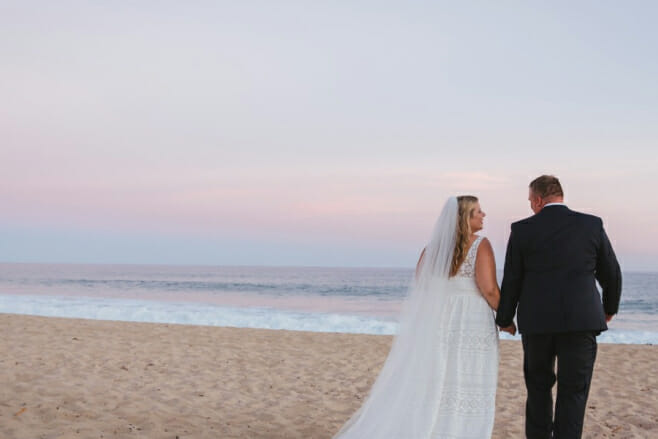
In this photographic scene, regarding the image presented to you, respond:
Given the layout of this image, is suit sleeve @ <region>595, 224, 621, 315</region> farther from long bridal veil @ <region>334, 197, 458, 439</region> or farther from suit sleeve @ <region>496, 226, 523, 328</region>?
→ long bridal veil @ <region>334, 197, 458, 439</region>

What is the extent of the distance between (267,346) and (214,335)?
1656 mm

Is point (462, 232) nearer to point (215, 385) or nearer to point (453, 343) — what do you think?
point (453, 343)

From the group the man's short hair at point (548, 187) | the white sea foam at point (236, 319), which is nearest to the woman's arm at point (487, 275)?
the man's short hair at point (548, 187)

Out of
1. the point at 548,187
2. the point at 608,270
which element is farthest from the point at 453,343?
the point at 548,187

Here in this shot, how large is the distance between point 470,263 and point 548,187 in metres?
0.69

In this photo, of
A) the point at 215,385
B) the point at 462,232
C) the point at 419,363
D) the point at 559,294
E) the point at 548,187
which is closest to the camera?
the point at 559,294

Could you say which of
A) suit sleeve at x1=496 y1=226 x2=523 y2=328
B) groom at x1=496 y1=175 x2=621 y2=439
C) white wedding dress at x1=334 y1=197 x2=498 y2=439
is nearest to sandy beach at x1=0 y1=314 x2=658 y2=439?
white wedding dress at x1=334 y1=197 x2=498 y2=439

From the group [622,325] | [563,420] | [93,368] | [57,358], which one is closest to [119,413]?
[93,368]

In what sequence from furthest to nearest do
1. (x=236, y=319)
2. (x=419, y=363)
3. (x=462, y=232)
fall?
1. (x=236, y=319)
2. (x=419, y=363)
3. (x=462, y=232)

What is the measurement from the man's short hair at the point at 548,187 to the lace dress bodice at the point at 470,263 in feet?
1.59

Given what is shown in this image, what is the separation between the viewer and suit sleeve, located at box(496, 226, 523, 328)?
3.76 metres

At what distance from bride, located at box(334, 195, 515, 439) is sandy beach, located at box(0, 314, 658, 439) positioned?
132 centimetres

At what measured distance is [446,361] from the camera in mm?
3953

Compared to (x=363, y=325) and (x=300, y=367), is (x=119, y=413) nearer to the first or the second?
(x=300, y=367)
